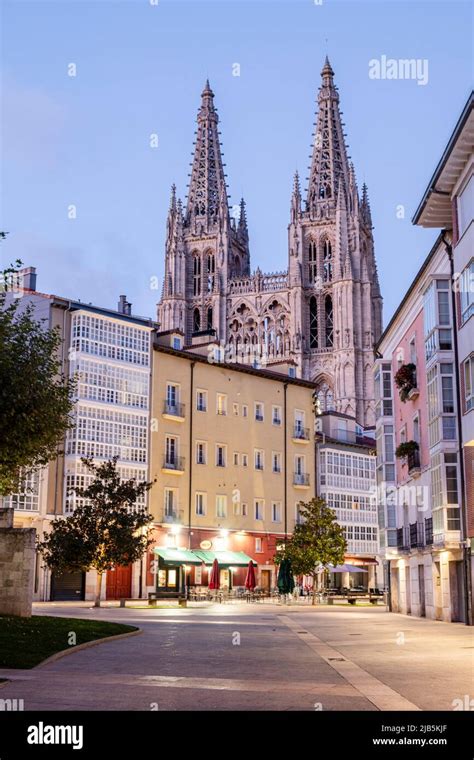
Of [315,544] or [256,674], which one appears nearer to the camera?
[256,674]

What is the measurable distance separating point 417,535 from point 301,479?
39758mm

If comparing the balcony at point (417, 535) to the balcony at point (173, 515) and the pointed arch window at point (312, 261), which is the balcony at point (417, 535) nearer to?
the balcony at point (173, 515)

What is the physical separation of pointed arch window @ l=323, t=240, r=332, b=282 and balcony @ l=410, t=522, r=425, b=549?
122m

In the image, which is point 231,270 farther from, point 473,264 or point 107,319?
point 473,264

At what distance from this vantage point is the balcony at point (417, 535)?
40.2 m

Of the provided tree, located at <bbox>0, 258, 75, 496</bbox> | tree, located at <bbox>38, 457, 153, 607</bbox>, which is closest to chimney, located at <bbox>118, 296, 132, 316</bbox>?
tree, located at <bbox>38, 457, 153, 607</bbox>

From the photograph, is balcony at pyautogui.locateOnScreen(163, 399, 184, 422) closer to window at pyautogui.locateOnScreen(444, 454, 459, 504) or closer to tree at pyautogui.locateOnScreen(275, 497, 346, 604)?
tree at pyautogui.locateOnScreen(275, 497, 346, 604)

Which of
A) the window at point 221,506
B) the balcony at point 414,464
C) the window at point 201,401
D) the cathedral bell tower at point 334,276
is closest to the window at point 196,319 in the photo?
the cathedral bell tower at point 334,276

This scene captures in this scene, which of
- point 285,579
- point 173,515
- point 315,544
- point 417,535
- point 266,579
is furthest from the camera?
point 266,579

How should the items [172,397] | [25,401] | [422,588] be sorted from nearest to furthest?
[25,401] < [422,588] < [172,397]

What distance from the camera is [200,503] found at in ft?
239

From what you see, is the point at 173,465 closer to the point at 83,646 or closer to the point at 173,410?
the point at 173,410

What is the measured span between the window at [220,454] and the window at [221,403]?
2554mm

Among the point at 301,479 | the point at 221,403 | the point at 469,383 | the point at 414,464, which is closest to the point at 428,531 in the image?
the point at 414,464
